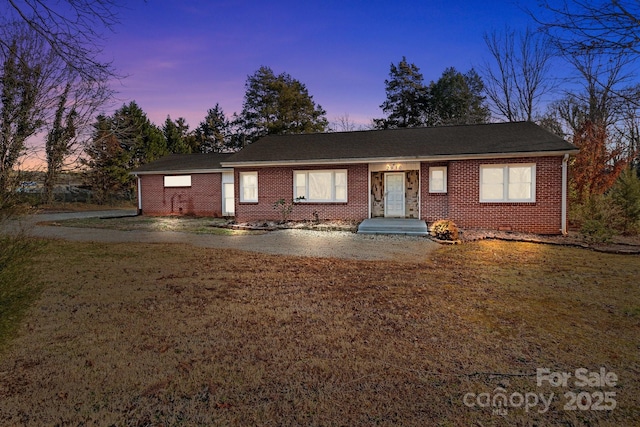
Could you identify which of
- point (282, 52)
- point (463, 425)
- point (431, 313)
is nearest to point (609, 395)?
point (463, 425)

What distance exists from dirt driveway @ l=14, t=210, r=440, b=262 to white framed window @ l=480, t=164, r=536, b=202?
13.0 feet

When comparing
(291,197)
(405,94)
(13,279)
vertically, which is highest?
(405,94)

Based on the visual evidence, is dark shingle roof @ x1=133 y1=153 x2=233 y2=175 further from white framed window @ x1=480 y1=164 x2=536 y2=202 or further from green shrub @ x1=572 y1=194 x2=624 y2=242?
green shrub @ x1=572 y1=194 x2=624 y2=242

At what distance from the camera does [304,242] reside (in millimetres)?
10781

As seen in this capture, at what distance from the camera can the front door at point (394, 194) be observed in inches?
607

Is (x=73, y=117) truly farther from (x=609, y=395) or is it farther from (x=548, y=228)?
(x=548, y=228)

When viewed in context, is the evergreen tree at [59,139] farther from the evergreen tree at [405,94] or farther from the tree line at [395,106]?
the evergreen tree at [405,94]

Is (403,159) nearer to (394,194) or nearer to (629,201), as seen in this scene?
(394,194)

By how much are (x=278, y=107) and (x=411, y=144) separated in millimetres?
22979

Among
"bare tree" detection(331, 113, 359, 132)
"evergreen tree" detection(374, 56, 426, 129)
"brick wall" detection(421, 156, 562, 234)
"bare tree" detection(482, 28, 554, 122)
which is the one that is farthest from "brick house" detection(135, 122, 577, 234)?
"bare tree" detection(331, 113, 359, 132)

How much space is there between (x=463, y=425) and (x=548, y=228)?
12.7 metres

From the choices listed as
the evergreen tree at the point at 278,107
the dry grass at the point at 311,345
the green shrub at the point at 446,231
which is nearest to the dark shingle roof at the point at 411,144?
the green shrub at the point at 446,231

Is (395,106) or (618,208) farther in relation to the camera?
(395,106)

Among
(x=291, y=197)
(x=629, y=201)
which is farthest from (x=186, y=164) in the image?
(x=629, y=201)
